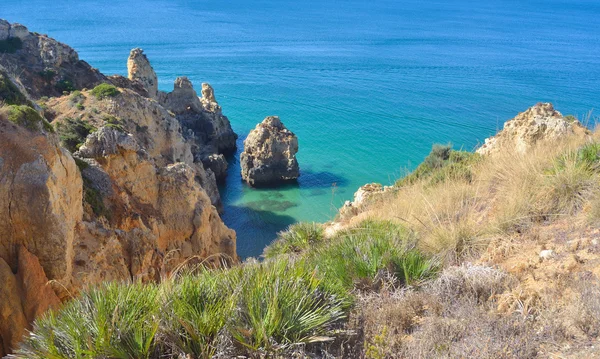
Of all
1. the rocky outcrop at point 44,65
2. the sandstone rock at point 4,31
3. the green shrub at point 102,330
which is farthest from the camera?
the sandstone rock at point 4,31

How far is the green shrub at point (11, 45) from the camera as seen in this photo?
958 inches

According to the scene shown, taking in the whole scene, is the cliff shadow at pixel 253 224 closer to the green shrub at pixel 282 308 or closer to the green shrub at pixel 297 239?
the green shrub at pixel 297 239

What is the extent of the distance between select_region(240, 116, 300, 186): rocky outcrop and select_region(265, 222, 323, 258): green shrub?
82.5ft

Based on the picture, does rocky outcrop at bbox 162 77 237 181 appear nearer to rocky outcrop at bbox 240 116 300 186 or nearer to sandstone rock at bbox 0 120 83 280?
rocky outcrop at bbox 240 116 300 186

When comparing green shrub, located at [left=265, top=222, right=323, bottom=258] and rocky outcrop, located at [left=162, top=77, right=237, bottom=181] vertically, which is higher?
rocky outcrop, located at [left=162, top=77, right=237, bottom=181]

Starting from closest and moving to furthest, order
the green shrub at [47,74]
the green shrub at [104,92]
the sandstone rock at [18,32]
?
1. the green shrub at [104,92]
2. the green shrub at [47,74]
3. the sandstone rock at [18,32]

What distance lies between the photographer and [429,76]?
205 ft

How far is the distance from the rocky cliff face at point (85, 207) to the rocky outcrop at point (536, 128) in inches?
327

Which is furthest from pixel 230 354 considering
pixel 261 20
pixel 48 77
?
pixel 261 20

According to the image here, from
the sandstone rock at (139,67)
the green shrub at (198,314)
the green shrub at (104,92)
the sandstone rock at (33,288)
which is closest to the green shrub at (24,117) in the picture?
the sandstone rock at (33,288)

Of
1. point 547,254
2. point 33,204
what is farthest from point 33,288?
point 547,254

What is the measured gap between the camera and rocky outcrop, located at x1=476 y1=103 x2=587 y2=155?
43.5ft

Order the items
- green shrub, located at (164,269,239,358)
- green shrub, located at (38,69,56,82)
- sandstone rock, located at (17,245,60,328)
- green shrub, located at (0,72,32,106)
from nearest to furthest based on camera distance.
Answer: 1. green shrub, located at (164,269,239,358)
2. sandstone rock, located at (17,245,60,328)
3. green shrub, located at (0,72,32,106)
4. green shrub, located at (38,69,56,82)

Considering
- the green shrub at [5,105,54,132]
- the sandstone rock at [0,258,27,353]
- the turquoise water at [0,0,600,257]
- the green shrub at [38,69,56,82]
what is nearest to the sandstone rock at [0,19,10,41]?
the green shrub at [38,69,56,82]
